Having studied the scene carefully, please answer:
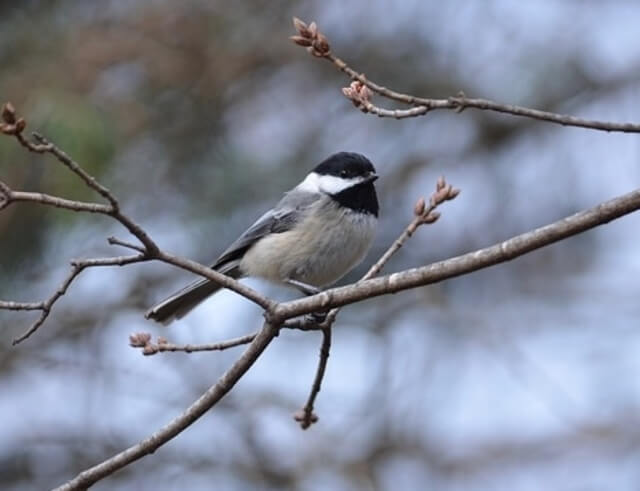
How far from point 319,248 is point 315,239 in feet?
0.12

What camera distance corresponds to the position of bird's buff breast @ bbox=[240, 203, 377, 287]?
154 inches

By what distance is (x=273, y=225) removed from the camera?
13.5ft

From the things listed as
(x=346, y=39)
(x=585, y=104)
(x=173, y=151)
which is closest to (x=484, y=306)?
(x=585, y=104)

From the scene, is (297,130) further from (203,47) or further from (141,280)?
(141,280)

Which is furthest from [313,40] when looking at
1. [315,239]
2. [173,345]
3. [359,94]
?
[315,239]

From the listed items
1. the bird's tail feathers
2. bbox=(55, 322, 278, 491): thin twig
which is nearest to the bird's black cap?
the bird's tail feathers

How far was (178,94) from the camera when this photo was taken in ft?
19.7

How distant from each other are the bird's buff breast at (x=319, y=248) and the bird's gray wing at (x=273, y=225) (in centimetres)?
7

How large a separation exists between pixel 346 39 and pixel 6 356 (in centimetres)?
293

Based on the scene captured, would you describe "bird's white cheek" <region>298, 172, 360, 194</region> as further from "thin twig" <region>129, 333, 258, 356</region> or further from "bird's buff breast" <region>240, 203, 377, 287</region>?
"thin twig" <region>129, 333, 258, 356</region>

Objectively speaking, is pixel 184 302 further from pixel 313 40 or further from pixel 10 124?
pixel 10 124

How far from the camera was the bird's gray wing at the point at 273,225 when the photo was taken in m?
4.07

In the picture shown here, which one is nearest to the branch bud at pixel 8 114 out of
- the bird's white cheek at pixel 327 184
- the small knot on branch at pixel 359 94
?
the small knot on branch at pixel 359 94

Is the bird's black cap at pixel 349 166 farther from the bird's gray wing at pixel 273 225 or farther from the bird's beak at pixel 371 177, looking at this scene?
the bird's gray wing at pixel 273 225
